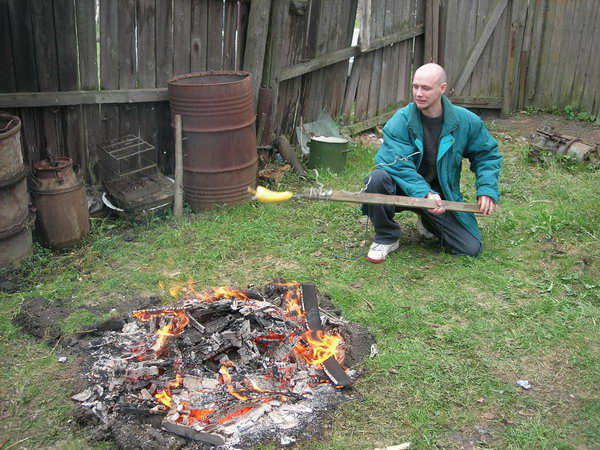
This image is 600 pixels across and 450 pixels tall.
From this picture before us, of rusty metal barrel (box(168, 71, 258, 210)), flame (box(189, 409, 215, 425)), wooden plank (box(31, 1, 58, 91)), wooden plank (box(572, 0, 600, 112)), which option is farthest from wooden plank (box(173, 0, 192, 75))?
wooden plank (box(572, 0, 600, 112))

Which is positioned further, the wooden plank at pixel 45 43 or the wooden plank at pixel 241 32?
the wooden plank at pixel 241 32

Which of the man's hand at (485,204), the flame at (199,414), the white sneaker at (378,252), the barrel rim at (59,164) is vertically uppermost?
the barrel rim at (59,164)

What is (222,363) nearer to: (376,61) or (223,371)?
(223,371)

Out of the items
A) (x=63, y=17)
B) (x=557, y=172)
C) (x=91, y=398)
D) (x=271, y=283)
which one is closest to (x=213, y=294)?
(x=271, y=283)

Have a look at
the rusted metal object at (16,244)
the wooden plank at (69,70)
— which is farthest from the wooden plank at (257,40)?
the rusted metal object at (16,244)

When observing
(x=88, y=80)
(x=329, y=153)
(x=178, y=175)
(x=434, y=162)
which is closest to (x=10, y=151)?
(x=88, y=80)

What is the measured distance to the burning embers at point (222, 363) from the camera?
3473mm

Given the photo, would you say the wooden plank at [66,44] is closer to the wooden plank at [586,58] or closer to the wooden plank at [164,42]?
the wooden plank at [164,42]

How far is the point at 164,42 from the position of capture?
6.48 metres

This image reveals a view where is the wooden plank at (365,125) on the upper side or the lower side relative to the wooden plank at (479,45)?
lower

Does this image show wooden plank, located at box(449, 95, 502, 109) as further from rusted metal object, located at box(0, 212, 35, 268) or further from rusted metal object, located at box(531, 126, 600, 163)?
rusted metal object, located at box(0, 212, 35, 268)

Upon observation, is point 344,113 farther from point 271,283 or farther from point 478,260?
point 271,283

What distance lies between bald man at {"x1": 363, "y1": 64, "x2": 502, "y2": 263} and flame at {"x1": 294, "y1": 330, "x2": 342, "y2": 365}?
149 cm

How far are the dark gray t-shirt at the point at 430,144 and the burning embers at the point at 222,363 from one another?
1703 millimetres
